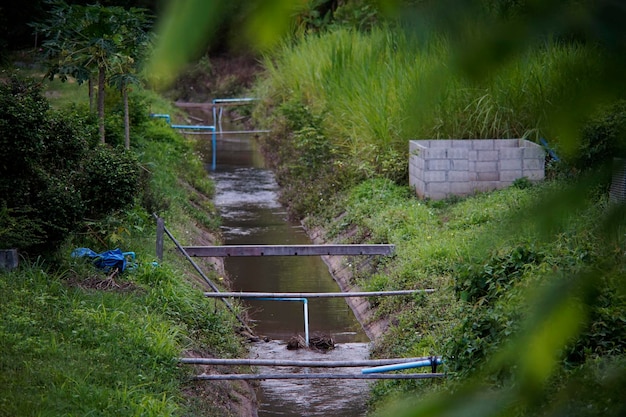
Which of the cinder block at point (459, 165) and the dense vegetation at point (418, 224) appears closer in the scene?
the dense vegetation at point (418, 224)

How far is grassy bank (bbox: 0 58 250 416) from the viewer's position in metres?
5.88

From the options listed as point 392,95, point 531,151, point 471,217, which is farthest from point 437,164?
point 392,95

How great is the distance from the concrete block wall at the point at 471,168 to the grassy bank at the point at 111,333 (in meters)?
4.51

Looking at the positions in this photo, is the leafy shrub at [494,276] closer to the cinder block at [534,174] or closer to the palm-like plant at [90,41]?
the palm-like plant at [90,41]

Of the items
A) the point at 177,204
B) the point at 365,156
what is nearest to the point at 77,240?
the point at 177,204

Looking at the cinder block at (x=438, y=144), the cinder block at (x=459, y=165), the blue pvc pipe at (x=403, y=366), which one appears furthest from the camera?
the cinder block at (x=438, y=144)

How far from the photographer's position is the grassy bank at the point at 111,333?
5.88 m

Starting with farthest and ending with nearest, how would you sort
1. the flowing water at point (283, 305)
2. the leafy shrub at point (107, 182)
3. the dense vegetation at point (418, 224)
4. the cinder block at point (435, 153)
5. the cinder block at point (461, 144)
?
the cinder block at point (461, 144) < the cinder block at point (435, 153) < the leafy shrub at point (107, 182) < the flowing water at point (283, 305) < the dense vegetation at point (418, 224)

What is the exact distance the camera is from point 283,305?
11.5 meters

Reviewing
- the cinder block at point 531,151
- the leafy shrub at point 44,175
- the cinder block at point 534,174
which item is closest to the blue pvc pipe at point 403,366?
the leafy shrub at point 44,175

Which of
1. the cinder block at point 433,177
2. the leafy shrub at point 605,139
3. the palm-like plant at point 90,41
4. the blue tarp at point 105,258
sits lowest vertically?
the blue tarp at point 105,258

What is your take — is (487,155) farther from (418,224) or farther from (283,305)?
(283,305)

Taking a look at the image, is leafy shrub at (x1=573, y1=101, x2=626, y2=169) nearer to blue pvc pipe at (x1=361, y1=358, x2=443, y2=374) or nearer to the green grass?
the green grass

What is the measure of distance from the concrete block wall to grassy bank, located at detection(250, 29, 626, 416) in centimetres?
38
